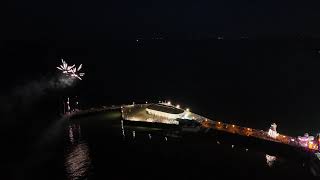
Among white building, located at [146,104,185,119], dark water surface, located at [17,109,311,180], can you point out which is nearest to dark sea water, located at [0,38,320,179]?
dark water surface, located at [17,109,311,180]

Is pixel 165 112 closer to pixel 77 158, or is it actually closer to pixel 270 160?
pixel 77 158

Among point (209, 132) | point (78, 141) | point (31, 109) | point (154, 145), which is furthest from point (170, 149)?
point (31, 109)

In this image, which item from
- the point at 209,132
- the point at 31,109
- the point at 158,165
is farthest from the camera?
the point at 31,109

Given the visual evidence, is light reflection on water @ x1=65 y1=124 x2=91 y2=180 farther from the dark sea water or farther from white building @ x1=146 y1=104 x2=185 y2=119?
white building @ x1=146 y1=104 x2=185 y2=119

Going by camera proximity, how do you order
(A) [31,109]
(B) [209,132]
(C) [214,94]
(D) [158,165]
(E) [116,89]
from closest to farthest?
1. (D) [158,165]
2. (B) [209,132]
3. (A) [31,109]
4. (C) [214,94]
5. (E) [116,89]

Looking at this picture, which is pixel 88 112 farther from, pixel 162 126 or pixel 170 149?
pixel 170 149

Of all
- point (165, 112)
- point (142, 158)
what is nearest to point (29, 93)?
point (165, 112)

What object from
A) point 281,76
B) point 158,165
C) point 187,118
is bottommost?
point 158,165

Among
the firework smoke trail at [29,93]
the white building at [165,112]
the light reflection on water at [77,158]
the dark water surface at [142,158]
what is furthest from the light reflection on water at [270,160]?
the firework smoke trail at [29,93]
